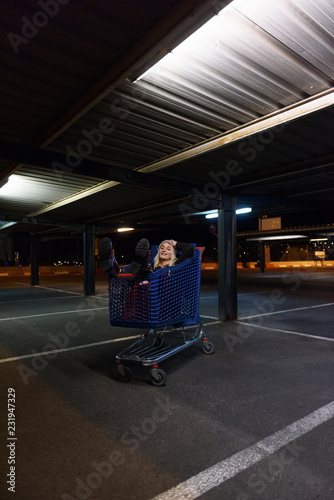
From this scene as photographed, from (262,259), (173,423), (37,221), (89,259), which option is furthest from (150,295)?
(262,259)

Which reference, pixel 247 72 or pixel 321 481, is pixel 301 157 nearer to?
pixel 247 72

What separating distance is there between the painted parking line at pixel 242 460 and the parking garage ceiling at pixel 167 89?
305cm

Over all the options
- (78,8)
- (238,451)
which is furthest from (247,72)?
(238,451)

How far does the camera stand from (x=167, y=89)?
10.9 feet

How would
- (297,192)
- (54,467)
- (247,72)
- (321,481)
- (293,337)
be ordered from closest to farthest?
(321,481) → (54,467) → (247,72) → (293,337) → (297,192)

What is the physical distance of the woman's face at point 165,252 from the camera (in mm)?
4336

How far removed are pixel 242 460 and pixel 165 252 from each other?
8.77 feet

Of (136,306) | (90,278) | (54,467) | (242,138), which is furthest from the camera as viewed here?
(90,278)

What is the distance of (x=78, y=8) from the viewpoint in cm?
228

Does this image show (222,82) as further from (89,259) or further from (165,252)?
(89,259)

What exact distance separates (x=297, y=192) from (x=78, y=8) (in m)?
6.93

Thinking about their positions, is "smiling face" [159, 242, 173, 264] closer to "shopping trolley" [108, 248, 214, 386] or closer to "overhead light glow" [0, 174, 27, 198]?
"shopping trolley" [108, 248, 214, 386]

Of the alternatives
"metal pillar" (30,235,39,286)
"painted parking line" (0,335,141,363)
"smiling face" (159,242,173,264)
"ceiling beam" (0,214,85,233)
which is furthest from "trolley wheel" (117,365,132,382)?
"metal pillar" (30,235,39,286)

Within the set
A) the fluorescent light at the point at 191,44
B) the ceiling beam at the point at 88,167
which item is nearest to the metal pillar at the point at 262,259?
the ceiling beam at the point at 88,167
